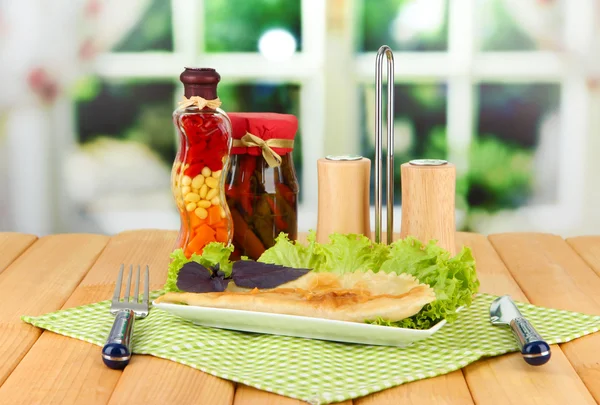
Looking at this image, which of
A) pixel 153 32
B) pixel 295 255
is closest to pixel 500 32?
pixel 153 32

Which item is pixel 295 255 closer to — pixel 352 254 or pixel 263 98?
pixel 352 254

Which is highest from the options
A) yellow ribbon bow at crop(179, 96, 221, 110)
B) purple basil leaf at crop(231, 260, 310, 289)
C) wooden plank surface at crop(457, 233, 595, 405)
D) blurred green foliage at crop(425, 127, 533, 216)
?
yellow ribbon bow at crop(179, 96, 221, 110)

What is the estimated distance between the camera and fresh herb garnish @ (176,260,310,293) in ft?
3.58

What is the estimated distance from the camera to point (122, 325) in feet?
3.29

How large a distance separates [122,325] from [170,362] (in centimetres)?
9

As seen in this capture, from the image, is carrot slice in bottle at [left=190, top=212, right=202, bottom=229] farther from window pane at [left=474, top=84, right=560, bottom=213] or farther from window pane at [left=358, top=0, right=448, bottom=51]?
window pane at [left=474, top=84, right=560, bottom=213]

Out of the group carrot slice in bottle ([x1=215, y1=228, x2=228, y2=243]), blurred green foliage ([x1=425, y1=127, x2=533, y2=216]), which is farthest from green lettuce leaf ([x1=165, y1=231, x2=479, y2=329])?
blurred green foliage ([x1=425, y1=127, x2=533, y2=216])

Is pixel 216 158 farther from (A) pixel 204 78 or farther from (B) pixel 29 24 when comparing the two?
(B) pixel 29 24

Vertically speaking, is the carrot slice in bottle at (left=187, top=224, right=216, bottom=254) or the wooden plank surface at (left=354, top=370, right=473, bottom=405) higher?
the carrot slice in bottle at (left=187, top=224, right=216, bottom=254)

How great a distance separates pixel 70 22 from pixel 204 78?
2058mm

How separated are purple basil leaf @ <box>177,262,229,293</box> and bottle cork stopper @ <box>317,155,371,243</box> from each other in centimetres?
27

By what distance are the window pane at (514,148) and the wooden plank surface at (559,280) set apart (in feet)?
5.02

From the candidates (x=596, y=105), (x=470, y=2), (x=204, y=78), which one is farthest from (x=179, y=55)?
(x=204, y=78)

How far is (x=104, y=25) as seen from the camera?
3.18m
